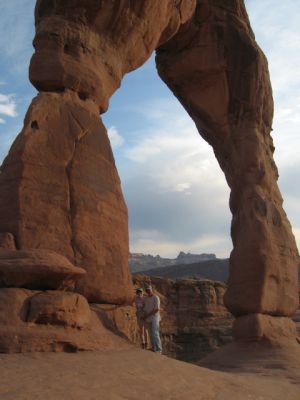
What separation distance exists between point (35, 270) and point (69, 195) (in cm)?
116

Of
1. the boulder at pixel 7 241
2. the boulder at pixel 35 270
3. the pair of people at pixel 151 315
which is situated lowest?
the pair of people at pixel 151 315

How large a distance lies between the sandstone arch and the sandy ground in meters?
1.07

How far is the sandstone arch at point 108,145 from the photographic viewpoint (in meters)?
4.97

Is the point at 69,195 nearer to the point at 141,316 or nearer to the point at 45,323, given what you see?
the point at 45,323

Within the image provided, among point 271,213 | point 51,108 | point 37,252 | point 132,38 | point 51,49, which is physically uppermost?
point 132,38

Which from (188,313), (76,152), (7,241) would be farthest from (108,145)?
(188,313)

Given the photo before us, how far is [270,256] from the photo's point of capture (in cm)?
802

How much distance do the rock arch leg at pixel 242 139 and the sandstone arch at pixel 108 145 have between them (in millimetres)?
19

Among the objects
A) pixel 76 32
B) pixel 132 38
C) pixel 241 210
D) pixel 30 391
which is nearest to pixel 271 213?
pixel 241 210

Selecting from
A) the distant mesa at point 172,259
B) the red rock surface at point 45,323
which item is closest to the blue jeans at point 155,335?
the red rock surface at point 45,323

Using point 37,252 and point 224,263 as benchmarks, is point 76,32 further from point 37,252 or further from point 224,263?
point 224,263

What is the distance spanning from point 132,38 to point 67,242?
3.22 meters

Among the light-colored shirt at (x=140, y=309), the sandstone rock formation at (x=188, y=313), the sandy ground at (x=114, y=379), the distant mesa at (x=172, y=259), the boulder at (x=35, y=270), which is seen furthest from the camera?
the distant mesa at (x=172, y=259)

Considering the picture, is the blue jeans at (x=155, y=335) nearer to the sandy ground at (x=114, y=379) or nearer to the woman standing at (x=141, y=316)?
the woman standing at (x=141, y=316)
